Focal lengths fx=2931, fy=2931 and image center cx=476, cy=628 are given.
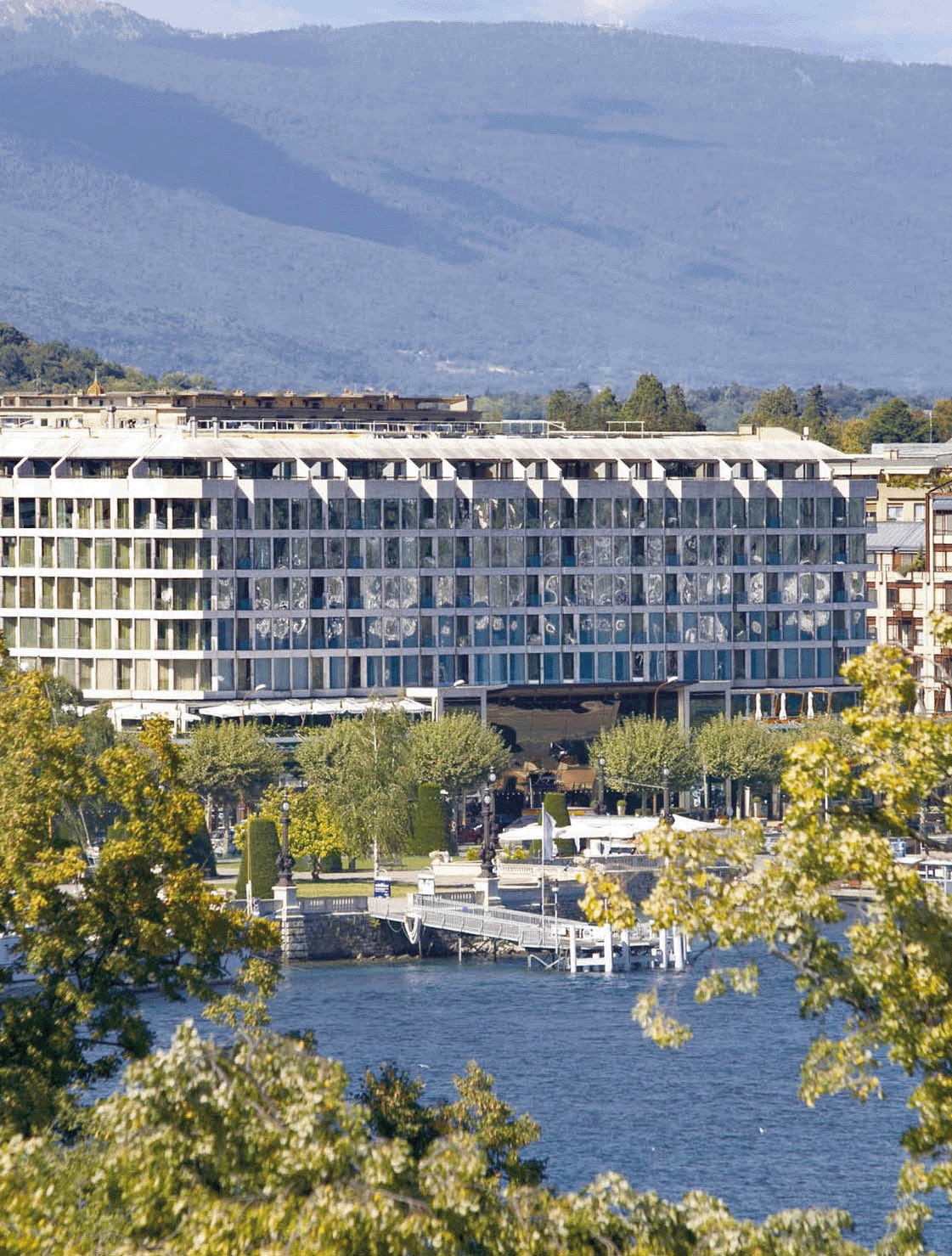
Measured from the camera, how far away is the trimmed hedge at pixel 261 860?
126500mm

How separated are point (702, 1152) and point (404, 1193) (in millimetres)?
47567

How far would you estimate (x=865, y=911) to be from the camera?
124 feet

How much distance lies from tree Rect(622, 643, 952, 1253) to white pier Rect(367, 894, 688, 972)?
8241 centimetres

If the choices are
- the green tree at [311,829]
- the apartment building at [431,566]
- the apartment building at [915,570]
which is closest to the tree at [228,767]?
the green tree at [311,829]

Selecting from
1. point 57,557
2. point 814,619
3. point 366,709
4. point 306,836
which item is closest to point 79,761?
point 306,836

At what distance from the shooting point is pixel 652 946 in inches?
4872

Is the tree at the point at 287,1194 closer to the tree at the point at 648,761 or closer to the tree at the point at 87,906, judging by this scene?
the tree at the point at 87,906

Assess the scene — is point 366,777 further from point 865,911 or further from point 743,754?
point 865,911

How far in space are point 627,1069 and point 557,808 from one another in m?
51.4

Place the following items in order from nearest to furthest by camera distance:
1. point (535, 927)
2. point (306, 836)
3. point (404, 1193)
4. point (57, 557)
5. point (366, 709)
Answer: point (404, 1193), point (535, 927), point (306, 836), point (366, 709), point (57, 557)

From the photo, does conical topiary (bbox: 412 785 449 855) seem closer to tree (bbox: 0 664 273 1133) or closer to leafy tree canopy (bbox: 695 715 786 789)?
leafy tree canopy (bbox: 695 715 786 789)

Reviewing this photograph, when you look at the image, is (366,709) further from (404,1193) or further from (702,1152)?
(404,1193)

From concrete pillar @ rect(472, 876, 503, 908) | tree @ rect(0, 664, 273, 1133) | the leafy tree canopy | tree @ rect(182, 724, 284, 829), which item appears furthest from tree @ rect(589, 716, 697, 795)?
tree @ rect(0, 664, 273, 1133)

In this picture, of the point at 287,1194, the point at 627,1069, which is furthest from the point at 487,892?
the point at 287,1194
